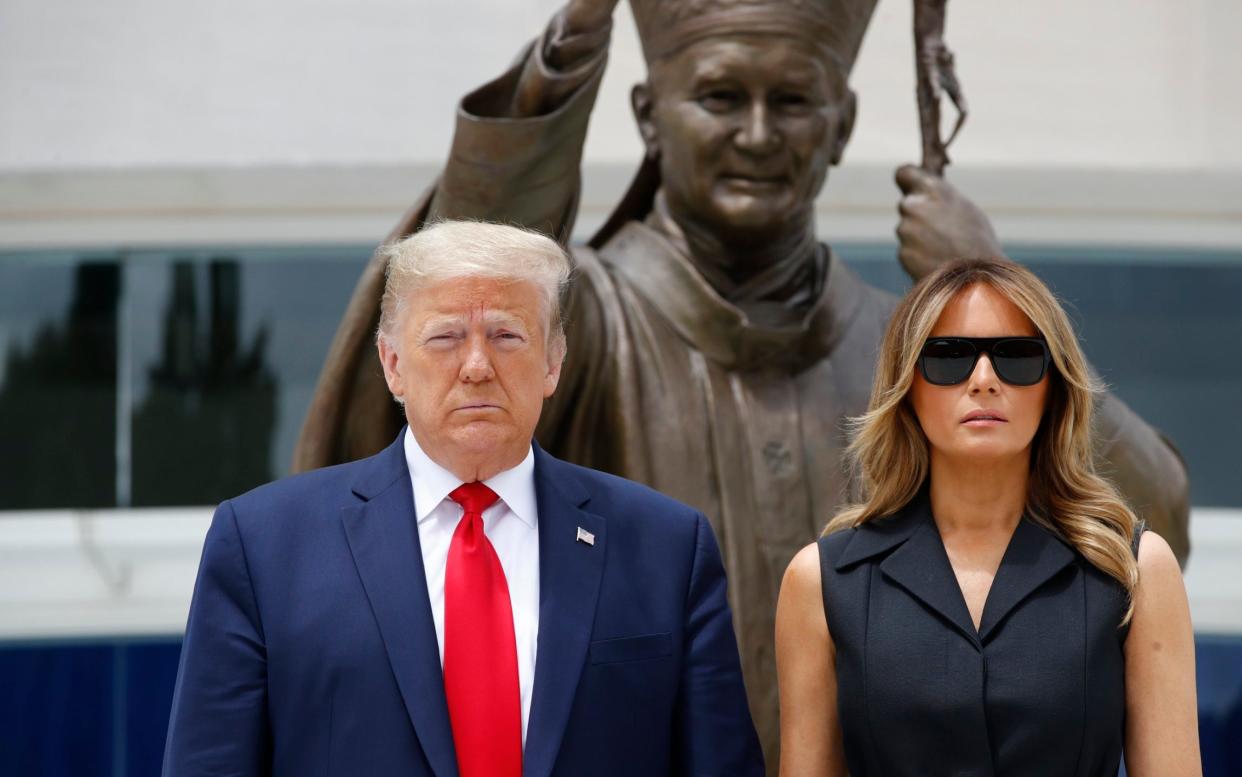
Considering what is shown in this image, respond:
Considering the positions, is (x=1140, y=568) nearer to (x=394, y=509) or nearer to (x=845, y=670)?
(x=845, y=670)

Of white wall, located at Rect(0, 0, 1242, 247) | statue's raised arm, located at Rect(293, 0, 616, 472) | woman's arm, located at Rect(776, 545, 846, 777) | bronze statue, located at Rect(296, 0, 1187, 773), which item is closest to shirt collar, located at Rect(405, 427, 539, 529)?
woman's arm, located at Rect(776, 545, 846, 777)

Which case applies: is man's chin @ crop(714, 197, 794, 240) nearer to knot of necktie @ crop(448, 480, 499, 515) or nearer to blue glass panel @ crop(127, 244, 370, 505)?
knot of necktie @ crop(448, 480, 499, 515)

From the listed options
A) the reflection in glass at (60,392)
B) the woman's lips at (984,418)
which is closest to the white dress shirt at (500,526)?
the woman's lips at (984,418)

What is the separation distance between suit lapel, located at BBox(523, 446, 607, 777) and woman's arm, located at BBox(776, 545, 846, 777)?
0.87ft

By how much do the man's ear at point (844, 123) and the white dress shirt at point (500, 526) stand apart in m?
1.83

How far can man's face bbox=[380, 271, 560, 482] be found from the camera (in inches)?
91.2

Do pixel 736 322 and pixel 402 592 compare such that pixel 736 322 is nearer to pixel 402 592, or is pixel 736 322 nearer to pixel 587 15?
pixel 587 15

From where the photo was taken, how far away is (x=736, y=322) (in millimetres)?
3979

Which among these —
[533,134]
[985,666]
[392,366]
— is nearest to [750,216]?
[533,134]

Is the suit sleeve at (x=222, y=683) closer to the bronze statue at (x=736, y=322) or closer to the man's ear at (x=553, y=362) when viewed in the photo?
the man's ear at (x=553, y=362)

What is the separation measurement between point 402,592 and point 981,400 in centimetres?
75

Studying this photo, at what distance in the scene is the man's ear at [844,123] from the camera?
13.3 feet

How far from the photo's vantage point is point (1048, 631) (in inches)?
92.4

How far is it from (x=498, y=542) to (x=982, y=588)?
23.8 inches
